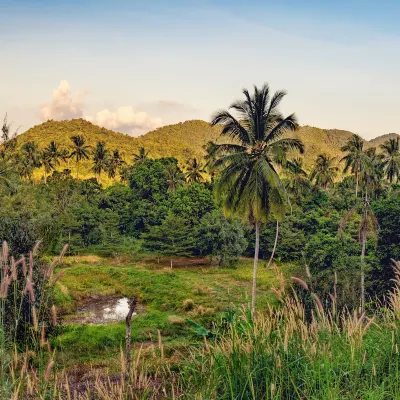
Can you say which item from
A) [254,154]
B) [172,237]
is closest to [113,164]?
[172,237]

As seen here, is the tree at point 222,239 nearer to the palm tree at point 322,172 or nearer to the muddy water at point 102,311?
the muddy water at point 102,311

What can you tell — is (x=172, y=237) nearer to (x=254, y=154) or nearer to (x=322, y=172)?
(x=254, y=154)

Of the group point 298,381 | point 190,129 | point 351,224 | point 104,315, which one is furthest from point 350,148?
point 190,129

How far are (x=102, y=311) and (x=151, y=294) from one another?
5.34 metres

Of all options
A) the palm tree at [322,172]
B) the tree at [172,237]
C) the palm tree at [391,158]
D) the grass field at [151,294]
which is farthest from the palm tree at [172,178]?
the palm tree at [391,158]

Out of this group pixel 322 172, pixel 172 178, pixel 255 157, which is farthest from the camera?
pixel 322 172

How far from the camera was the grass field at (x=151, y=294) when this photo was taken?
20.4 meters

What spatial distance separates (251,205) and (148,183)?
4075 centimetres

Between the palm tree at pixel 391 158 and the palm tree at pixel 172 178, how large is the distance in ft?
99.9

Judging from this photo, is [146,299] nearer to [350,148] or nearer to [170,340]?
[170,340]

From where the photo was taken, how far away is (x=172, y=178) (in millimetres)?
63906

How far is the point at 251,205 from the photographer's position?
2339 cm

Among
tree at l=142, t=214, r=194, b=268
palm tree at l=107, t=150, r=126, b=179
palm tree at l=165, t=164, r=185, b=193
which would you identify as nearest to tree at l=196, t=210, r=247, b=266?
tree at l=142, t=214, r=194, b=268

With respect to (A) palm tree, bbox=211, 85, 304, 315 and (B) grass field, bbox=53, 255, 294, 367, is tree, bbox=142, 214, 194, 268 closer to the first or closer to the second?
(B) grass field, bbox=53, 255, 294, 367
